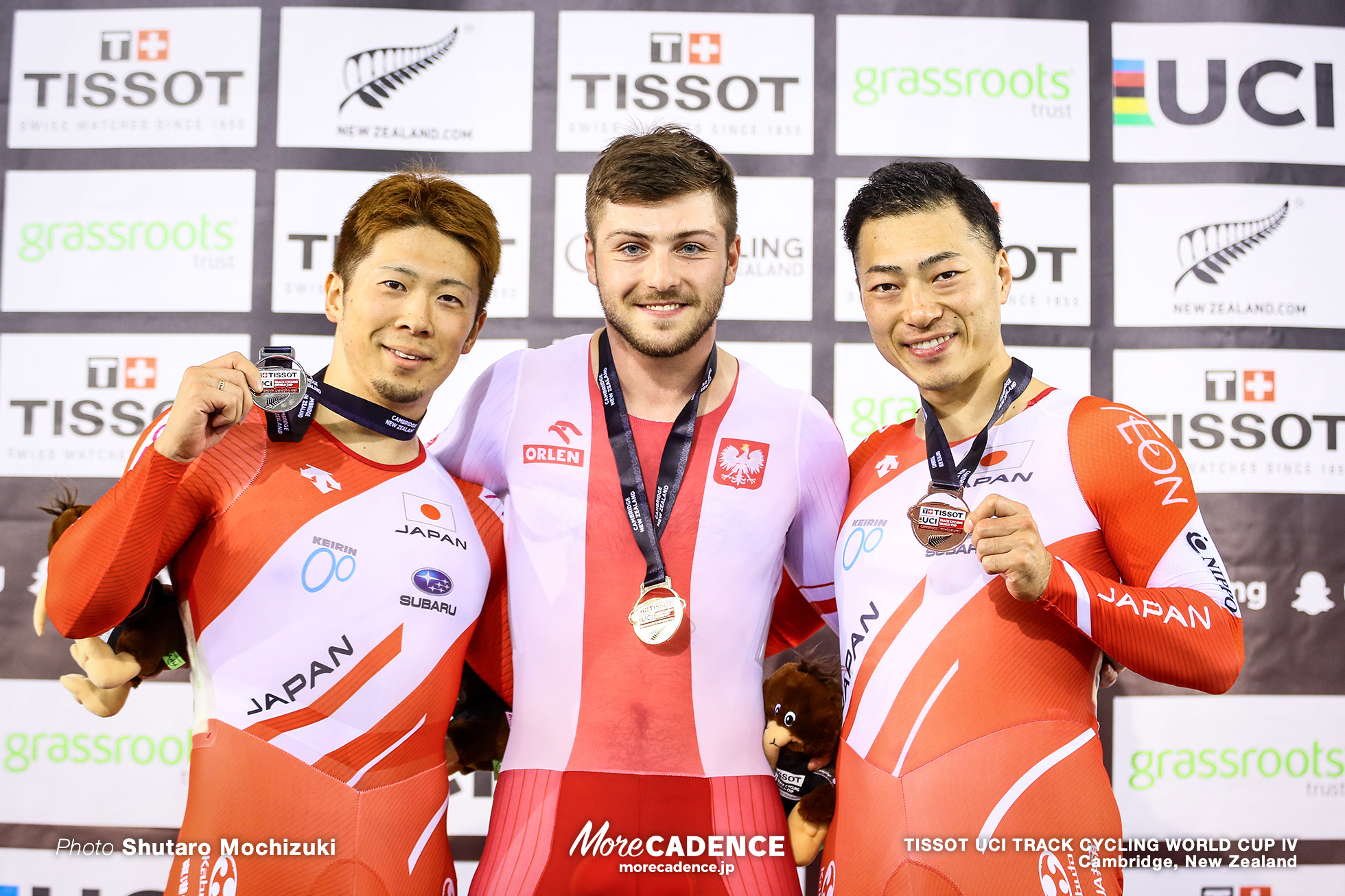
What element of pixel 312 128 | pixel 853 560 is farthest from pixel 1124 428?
pixel 312 128

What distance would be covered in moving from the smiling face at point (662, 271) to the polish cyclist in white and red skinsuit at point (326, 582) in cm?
38

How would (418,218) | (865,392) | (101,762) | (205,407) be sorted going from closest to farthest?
(205,407) < (418,218) < (101,762) < (865,392)

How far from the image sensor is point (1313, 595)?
341 cm

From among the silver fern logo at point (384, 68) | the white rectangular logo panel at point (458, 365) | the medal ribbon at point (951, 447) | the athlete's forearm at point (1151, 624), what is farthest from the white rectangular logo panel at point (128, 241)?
the athlete's forearm at point (1151, 624)

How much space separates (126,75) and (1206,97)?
4.68m

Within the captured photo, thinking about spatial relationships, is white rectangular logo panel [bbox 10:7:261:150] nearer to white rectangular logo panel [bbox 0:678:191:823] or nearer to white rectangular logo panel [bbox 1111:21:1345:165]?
white rectangular logo panel [bbox 0:678:191:823]

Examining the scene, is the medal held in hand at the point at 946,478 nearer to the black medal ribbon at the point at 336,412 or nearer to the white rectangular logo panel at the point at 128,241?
the black medal ribbon at the point at 336,412

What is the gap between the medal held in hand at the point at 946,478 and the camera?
1.72 meters

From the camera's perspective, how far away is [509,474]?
6.82 feet

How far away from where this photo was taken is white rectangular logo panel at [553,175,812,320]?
11.2ft

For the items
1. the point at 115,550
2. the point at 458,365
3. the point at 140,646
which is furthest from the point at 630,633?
the point at 458,365

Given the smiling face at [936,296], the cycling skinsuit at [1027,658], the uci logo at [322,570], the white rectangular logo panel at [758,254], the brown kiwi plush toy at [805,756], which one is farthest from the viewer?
the white rectangular logo panel at [758,254]

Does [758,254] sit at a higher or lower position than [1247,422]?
higher

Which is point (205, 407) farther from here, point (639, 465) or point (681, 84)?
point (681, 84)
